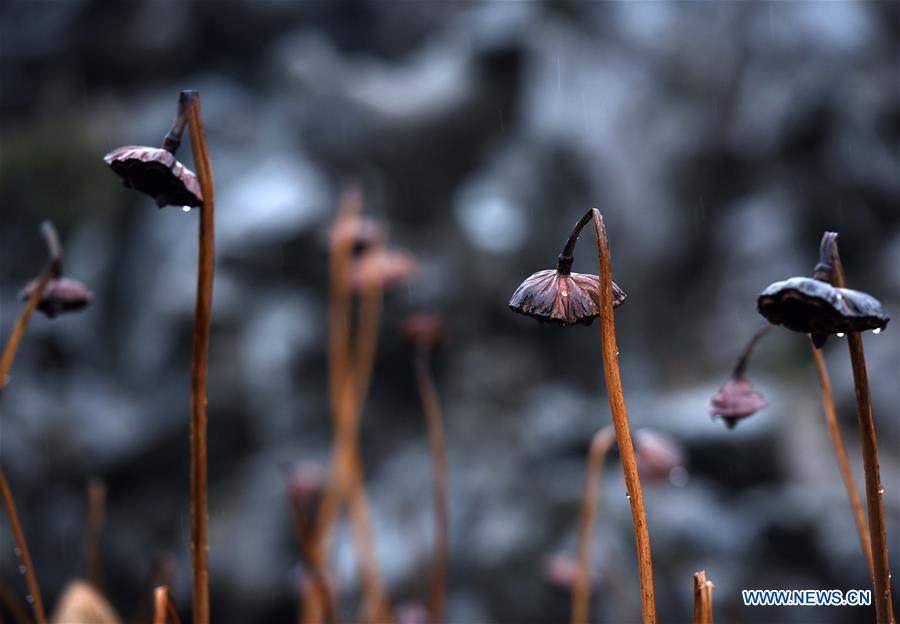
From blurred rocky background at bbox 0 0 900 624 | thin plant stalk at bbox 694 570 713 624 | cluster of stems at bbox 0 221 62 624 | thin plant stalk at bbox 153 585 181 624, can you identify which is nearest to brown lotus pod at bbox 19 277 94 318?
cluster of stems at bbox 0 221 62 624

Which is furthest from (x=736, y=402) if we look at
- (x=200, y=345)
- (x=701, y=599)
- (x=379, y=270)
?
(x=379, y=270)

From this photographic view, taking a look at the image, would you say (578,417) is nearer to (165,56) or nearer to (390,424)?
(390,424)

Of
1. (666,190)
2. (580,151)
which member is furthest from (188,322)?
(666,190)

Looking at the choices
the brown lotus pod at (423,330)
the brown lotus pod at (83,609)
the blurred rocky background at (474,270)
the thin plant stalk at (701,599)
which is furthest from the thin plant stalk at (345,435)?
the blurred rocky background at (474,270)

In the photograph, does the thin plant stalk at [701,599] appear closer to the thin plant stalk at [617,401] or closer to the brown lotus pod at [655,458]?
the thin plant stalk at [617,401]

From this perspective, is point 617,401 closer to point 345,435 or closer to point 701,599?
point 701,599

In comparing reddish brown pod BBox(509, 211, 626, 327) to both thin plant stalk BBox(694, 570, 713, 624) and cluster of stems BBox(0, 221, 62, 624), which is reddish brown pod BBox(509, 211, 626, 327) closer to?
thin plant stalk BBox(694, 570, 713, 624)
